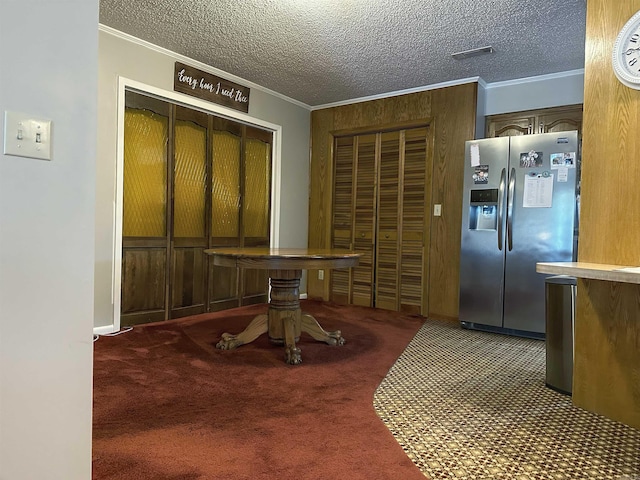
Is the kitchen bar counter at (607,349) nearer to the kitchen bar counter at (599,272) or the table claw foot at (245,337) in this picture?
the kitchen bar counter at (599,272)

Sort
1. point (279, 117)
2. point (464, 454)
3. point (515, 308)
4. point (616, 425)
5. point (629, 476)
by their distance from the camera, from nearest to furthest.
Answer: point (629, 476)
point (464, 454)
point (616, 425)
point (515, 308)
point (279, 117)

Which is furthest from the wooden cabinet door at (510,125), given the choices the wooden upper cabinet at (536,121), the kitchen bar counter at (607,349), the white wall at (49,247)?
the white wall at (49,247)

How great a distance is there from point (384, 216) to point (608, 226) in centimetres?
269

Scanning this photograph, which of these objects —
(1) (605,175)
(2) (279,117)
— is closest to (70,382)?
(1) (605,175)

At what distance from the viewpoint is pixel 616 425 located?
1.85 m

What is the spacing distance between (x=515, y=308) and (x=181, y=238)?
2.98m

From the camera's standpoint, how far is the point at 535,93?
155 inches

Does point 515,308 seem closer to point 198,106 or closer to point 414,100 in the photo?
point 414,100

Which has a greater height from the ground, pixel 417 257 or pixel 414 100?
pixel 414 100

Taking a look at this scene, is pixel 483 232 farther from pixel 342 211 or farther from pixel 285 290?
pixel 285 290

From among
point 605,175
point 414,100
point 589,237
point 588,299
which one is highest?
point 414,100

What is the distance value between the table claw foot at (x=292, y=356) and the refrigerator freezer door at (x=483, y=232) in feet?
6.01

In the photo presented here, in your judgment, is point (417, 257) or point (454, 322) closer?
point (454, 322)

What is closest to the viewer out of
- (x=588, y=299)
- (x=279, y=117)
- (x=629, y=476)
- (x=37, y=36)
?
(x=37, y=36)
